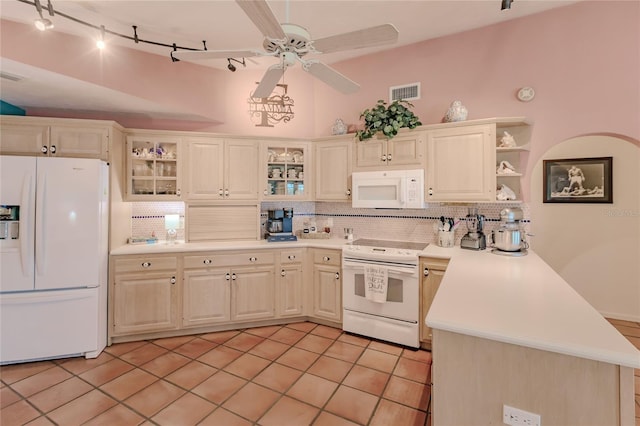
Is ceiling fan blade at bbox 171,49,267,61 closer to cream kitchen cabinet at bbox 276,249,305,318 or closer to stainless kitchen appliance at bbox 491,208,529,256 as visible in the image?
cream kitchen cabinet at bbox 276,249,305,318

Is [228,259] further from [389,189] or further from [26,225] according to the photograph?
[389,189]

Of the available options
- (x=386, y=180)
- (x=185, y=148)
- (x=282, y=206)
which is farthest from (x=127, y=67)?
(x=386, y=180)

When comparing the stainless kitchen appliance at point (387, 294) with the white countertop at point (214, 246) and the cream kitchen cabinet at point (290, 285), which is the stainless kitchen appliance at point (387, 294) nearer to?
the white countertop at point (214, 246)

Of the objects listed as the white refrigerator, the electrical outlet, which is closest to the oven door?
the electrical outlet

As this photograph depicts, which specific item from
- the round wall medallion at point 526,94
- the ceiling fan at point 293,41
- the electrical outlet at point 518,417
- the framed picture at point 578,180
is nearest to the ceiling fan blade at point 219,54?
the ceiling fan at point 293,41

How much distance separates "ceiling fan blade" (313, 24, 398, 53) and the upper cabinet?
7.80 ft

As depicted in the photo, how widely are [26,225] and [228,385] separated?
2121mm

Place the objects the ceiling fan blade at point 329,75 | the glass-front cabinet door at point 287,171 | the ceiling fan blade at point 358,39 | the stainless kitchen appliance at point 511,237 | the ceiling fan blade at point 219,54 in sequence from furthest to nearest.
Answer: the glass-front cabinet door at point 287,171 < the stainless kitchen appliance at point 511,237 < the ceiling fan blade at point 329,75 < the ceiling fan blade at point 219,54 < the ceiling fan blade at point 358,39

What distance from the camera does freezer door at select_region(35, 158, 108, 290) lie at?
2564 mm

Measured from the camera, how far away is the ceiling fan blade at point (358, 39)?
158 centimetres

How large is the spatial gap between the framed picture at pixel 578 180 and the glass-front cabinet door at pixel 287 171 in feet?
9.17

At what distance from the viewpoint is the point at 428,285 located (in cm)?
281

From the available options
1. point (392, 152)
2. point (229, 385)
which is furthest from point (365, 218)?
point (229, 385)

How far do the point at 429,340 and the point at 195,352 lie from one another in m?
2.18
